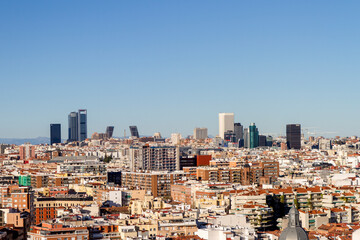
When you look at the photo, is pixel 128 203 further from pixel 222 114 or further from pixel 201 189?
pixel 222 114

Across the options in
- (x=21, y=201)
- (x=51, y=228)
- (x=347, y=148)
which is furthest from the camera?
(x=347, y=148)

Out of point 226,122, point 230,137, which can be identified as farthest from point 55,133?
point 230,137

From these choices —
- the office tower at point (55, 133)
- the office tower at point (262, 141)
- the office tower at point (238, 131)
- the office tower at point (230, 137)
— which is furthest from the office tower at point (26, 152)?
the office tower at point (238, 131)

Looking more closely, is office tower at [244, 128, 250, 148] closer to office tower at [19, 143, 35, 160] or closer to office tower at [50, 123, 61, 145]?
office tower at [50, 123, 61, 145]

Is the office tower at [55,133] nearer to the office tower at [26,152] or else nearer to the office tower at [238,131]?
the office tower at [238,131]

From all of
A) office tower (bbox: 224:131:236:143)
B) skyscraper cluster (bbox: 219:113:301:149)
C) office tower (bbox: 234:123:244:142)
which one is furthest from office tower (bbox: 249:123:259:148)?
office tower (bbox: 234:123:244:142)

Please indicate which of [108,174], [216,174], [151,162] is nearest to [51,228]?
[216,174]

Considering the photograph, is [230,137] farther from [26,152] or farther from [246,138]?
[26,152]
